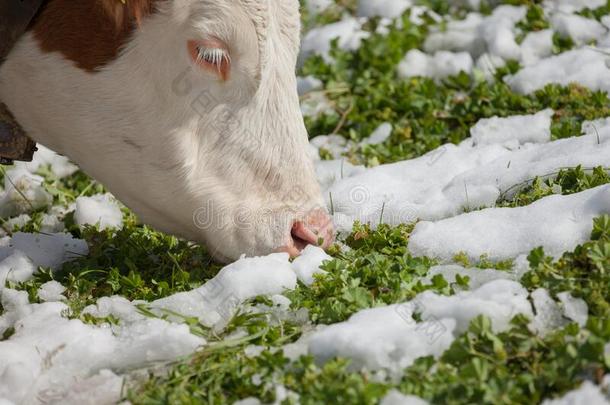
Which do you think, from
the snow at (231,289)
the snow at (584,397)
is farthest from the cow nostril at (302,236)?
the snow at (584,397)

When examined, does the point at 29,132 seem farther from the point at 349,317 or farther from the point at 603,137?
the point at 603,137

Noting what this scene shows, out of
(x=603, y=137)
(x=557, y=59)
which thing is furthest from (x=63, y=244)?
(x=557, y=59)

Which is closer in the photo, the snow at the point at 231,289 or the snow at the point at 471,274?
the snow at the point at 471,274

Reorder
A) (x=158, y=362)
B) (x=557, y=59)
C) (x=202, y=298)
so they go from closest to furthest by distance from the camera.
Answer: (x=158, y=362), (x=202, y=298), (x=557, y=59)

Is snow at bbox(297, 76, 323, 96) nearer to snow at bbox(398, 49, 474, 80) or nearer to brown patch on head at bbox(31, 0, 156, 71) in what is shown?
snow at bbox(398, 49, 474, 80)

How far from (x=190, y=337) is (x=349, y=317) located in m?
0.53

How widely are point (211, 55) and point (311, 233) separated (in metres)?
0.79

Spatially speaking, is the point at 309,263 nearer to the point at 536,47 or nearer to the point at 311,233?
the point at 311,233

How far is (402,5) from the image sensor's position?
22.6ft

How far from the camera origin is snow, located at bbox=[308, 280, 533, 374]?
2.86m

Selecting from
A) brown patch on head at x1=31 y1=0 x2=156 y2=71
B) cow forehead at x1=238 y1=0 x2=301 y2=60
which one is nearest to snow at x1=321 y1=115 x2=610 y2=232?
cow forehead at x1=238 y1=0 x2=301 y2=60

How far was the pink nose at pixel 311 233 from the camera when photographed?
373cm

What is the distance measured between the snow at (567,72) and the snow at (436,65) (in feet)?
1.31

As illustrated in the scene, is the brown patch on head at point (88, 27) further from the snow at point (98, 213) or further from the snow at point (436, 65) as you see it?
the snow at point (436, 65)
